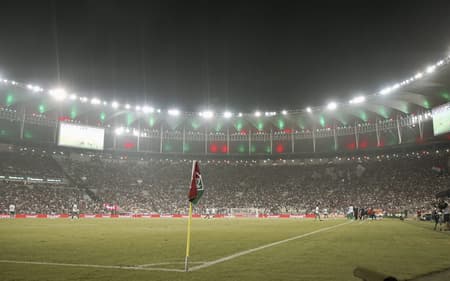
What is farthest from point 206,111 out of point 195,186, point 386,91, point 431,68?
point 195,186

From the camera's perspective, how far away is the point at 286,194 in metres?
68.1

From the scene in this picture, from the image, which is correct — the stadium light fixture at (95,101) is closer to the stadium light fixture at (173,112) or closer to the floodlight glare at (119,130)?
the floodlight glare at (119,130)

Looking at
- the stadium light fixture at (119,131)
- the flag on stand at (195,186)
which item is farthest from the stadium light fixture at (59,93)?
the flag on stand at (195,186)

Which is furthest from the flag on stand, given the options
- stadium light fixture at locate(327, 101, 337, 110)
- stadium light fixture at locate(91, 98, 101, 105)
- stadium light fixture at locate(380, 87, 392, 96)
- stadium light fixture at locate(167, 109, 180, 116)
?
stadium light fixture at locate(167, 109, 180, 116)

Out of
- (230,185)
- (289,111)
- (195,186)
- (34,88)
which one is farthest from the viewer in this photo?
(230,185)

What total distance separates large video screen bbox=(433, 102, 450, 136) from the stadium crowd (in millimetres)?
8772

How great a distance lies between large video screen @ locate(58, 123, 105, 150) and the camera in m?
61.8

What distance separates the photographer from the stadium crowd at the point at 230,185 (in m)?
55.1

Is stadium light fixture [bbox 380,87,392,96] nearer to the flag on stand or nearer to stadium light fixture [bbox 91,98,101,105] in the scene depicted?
stadium light fixture [bbox 91,98,101,105]

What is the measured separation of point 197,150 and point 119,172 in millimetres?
18856

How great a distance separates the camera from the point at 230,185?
73.5 m

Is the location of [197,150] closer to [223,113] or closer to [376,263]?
[223,113]

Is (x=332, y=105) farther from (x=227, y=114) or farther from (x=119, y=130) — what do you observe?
(x=119, y=130)

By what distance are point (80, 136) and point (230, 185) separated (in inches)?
1187
